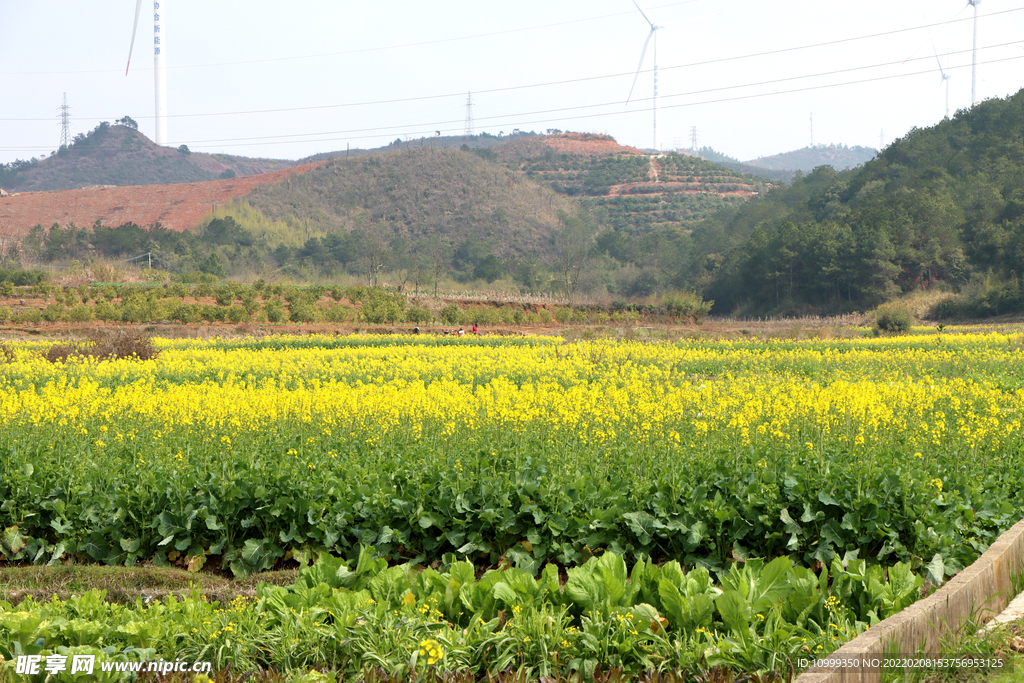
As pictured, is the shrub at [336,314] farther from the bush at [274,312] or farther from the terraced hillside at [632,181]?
the terraced hillside at [632,181]

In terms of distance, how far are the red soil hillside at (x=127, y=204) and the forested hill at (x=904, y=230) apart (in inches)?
2826

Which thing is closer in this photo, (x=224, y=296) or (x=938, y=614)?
(x=938, y=614)

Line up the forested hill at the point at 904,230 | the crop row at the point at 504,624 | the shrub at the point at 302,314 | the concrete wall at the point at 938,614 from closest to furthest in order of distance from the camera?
the concrete wall at the point at 938,614 → the crop row at the point at 504,624 → the shrub at the point at 302,314 → the forested hill at the point at 904,230

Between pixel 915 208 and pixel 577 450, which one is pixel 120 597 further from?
pixel 915 208

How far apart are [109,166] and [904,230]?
170227mm

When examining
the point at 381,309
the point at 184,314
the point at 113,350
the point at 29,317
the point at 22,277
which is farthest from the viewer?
the point at 22,277

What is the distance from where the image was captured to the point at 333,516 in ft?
21.4

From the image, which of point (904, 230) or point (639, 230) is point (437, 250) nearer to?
point (639, 230)

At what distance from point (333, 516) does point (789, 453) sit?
4172mm

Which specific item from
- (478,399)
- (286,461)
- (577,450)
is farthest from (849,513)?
(478,399)

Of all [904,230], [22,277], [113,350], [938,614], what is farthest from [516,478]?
[904,230]

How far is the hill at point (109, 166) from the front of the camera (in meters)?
162

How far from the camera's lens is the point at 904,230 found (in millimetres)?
56625

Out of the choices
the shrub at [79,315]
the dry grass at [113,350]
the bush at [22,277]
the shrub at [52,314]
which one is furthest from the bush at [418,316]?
the bush at [22,277]
